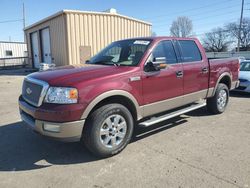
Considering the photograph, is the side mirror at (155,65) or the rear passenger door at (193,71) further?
the rear passenger door at (193,71)

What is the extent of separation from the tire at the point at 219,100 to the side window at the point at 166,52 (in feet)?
6.14

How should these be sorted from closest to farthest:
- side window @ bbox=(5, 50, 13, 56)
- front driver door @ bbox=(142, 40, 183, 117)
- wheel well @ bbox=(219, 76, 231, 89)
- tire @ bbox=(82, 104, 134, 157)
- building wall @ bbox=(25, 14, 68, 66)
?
tire @ bbox=(82, 104, 134, 157)
front driver door @ bbox=(142, 40, 183, 117)
wheel well @ bbox=(219, 76, 231, 89)
building wall @ bbox=(25, 14, 68, 66)
side window @ bbox=(5, 50, 13, 56)

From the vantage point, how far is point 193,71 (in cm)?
494

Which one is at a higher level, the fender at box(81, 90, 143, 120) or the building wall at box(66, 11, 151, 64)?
the building wall at box(66, 11, 151, 64)

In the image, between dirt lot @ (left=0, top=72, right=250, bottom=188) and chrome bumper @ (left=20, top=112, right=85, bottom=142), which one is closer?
dirt lot @ (left=0, top=72, right=250, bottom=188)

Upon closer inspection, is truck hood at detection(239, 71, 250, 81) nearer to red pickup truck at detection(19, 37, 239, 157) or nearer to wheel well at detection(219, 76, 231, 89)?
wheel well at detection(219, 76, 231, 89)

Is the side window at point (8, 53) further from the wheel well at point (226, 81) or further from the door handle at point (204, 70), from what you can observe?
the door handle at point (204, 70)

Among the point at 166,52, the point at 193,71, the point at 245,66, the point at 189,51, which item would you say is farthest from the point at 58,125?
the point at 245,66

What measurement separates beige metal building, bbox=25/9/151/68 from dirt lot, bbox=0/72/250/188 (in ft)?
35.7

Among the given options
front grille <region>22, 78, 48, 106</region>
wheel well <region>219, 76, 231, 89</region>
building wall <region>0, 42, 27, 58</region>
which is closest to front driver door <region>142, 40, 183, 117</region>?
front grille <region>22, 78, 48, 106</region>

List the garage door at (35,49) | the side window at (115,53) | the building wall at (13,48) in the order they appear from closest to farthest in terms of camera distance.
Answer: the side window at (115,53) → the garage door at (35,49) → the building wall at (13,48)

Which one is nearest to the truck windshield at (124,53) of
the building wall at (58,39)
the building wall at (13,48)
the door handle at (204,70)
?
the door handle at (204,70)

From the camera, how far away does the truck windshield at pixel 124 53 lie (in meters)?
4.20

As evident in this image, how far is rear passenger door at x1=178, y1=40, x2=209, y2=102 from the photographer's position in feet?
15.9
